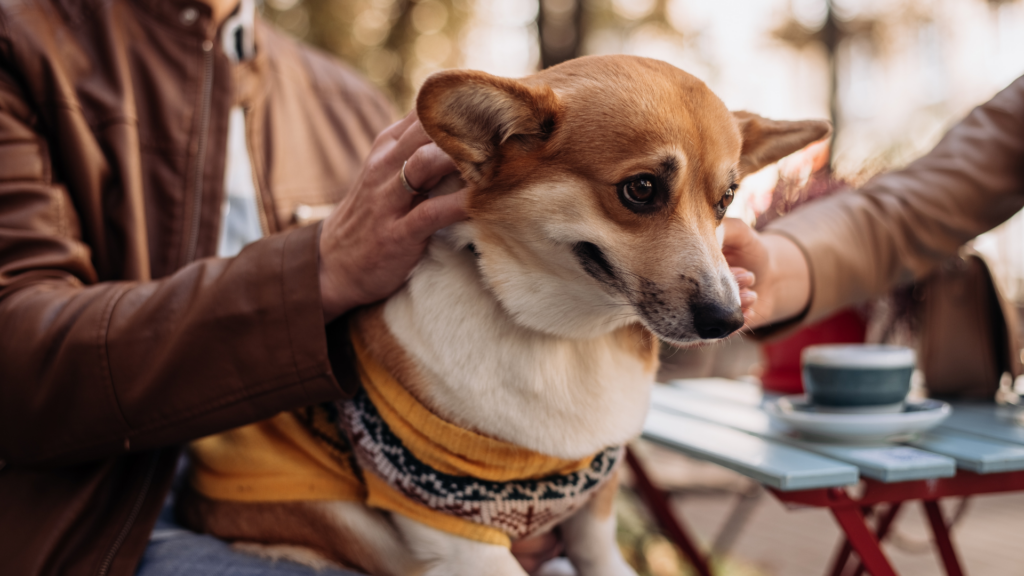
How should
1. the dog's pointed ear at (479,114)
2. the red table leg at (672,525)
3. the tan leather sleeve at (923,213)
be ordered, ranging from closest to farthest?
the dog's pointed ear at (479,114)
the tan leather sleeve at (923,213)
the red table leg at (672,525)

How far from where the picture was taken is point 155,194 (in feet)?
4.98

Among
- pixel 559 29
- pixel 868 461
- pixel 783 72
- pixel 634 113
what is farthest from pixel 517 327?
pixel 783 72

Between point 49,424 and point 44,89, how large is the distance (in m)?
0.64

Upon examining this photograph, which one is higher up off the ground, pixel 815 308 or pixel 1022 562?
pixel 815 308

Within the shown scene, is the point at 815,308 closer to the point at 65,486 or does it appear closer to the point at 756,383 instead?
the point at 756,383

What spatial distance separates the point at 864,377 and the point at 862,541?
0.31 metres

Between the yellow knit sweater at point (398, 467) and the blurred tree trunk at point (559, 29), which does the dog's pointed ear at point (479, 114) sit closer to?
the yellow knit sweater at point (398, 467)

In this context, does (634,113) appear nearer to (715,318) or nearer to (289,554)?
(715,318)

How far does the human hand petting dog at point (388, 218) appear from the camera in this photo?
1075 millimetres

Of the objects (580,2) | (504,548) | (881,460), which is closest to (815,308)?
(881,460)

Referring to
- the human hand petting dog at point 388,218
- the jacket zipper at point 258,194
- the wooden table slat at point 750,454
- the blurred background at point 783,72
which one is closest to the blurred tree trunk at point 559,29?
the blurred background at point 783,72

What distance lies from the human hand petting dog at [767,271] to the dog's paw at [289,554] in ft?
2.68

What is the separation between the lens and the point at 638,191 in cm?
106

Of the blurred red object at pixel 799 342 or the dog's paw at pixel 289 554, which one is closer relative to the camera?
the dog's paw at pixel 289 554
